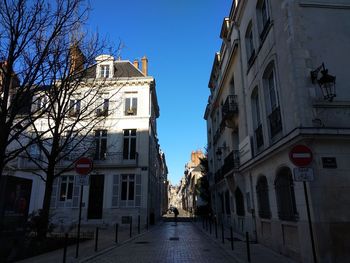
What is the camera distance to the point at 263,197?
12.6m

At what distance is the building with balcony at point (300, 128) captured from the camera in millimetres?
7941

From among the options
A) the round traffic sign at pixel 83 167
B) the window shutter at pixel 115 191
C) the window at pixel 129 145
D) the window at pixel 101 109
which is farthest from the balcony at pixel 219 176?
the round traffic sign at pixel 83 167

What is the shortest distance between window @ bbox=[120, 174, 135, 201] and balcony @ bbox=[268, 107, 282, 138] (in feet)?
56.9

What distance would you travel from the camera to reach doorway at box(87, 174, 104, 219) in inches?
1036

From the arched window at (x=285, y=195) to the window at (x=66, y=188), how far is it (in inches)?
813

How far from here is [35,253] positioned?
34.2ft

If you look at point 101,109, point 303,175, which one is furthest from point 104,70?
point 303,175

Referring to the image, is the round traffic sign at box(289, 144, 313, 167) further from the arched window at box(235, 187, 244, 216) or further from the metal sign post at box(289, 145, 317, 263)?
the arched window at box(235, 187, 244, 216)

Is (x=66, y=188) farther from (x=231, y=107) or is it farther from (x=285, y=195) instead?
(x=285, y=195)

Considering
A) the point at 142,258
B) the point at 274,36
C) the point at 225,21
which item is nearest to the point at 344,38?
the point at 274,36

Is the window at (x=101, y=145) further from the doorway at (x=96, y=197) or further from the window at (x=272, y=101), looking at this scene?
the window at (x=272, y=101)

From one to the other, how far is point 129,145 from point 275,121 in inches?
723

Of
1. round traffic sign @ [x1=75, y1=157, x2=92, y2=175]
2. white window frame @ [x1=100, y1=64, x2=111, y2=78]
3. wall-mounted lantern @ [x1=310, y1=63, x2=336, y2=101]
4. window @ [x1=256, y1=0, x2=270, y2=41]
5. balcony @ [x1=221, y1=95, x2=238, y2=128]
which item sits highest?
white window frame @ [x1=100, y1=64, x2=111, y2=78]

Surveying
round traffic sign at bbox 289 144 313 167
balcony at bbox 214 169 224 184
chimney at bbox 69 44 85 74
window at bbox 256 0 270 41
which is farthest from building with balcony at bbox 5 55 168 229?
round traffic sign at bbox 289 144 313 167
